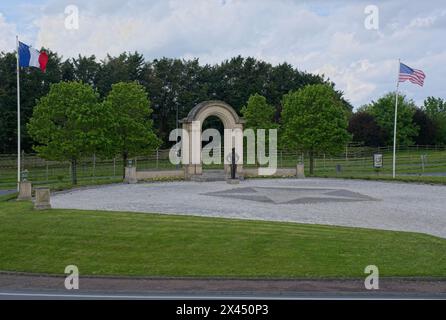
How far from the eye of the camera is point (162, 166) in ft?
190

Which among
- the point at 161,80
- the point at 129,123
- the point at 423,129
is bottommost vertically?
the point at 129,123

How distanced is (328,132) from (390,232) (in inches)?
1200

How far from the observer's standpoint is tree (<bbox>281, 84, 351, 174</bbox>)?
47.2 metres

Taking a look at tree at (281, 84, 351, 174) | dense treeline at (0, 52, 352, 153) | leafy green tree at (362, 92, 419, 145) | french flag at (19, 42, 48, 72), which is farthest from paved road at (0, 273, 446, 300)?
leafy green tree at (362, 92, 419, 145)

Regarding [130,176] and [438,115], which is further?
[438,115]

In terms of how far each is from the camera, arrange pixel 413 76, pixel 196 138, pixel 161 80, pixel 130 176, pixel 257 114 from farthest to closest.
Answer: pixel 161 80 < pixel 257 114 < pixel 196 138 < pixel 130 176 < pixel 413 76

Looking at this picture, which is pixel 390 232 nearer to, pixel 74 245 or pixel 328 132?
pixel 74 245

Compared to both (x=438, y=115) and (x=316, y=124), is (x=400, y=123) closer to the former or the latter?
(x=438, y=115)

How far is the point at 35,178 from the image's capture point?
156 feet

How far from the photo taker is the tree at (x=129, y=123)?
4119 centimetres

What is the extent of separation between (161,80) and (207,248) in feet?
208

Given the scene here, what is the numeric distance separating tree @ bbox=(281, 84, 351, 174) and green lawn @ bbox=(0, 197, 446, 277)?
96.9ft

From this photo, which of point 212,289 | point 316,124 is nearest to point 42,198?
point 212,289

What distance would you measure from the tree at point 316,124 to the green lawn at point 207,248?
96.9 feet
